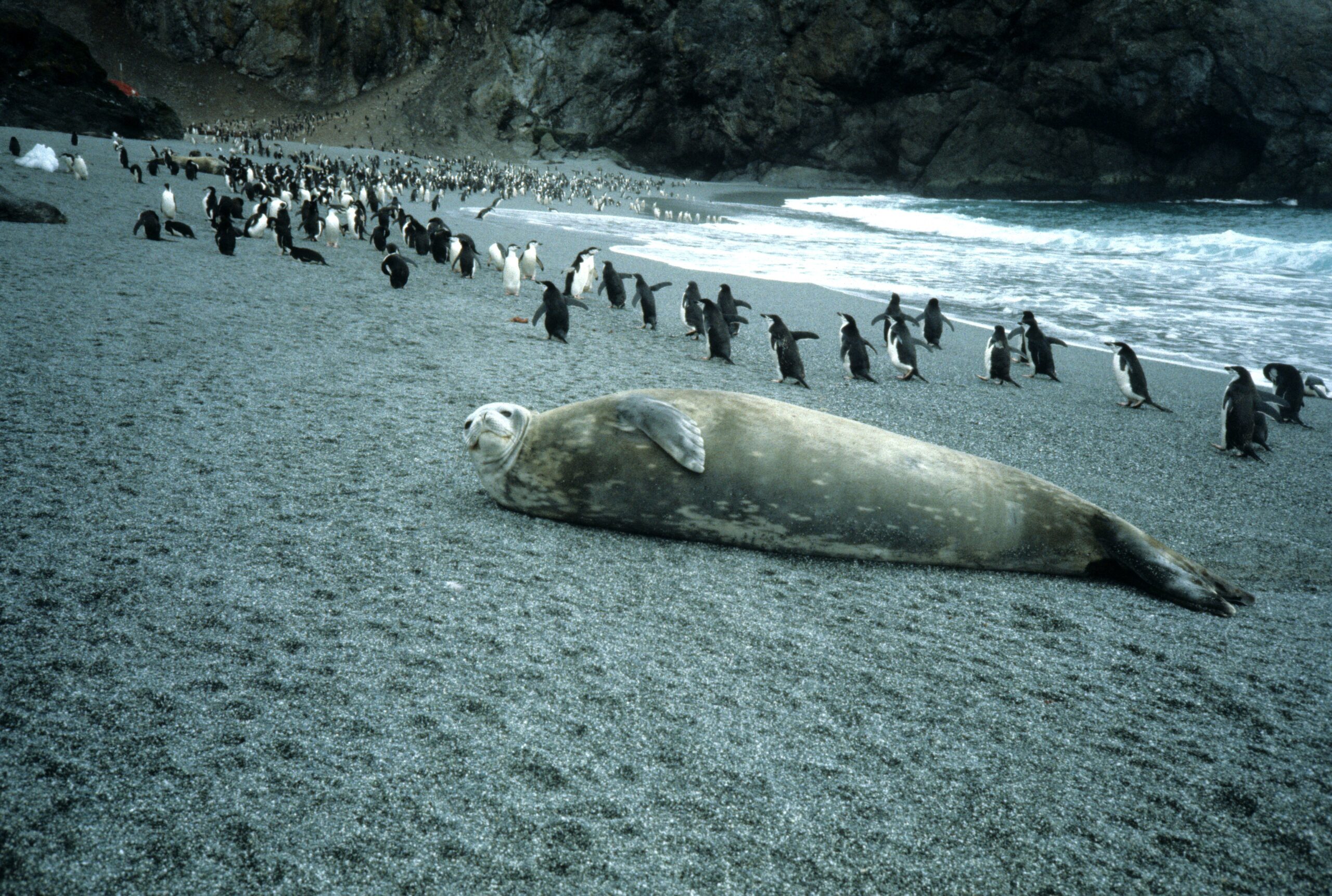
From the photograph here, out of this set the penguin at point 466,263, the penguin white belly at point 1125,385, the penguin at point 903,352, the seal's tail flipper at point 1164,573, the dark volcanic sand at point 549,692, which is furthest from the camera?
the penguin at point 466,263

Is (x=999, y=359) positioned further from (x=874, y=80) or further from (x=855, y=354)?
(x=874, y=80)

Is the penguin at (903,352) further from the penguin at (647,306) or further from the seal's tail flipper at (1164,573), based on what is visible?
the seal's tail flipper at (1164,573)

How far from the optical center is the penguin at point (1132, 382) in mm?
7750

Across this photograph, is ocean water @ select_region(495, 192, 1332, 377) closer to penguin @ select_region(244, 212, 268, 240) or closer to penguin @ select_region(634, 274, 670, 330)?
penguin @ select_region(634, 274, 670, 330)

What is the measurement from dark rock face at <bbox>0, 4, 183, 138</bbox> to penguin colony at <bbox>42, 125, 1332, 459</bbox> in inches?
436

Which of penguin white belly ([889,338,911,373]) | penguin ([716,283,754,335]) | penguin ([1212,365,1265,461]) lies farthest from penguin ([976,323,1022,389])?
penguin ([716,283,754,335])

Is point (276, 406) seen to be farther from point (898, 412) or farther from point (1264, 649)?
point (1264, 649)

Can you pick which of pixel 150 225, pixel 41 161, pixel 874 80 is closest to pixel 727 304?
pixel 150 225

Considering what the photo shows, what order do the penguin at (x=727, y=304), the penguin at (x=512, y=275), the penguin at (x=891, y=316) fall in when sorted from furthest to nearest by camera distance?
1. the penguin at (x=512, y=275)
2. the penguin at (x=727, y=304)
3. the penguin at (x=891, y=316)

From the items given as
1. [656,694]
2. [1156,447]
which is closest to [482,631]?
[656,694]

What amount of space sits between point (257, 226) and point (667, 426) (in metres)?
13.8

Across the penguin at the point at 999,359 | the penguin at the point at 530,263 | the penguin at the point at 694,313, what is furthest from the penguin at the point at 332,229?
the penguin at the point at 999,359

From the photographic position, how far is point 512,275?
11.5 meters

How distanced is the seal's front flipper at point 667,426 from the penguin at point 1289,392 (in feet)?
23.6
